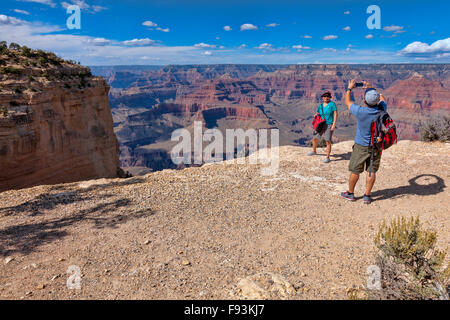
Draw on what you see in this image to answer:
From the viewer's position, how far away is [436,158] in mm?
8742

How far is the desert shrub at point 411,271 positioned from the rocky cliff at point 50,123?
512 inches

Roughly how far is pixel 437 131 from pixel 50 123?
1672 cm

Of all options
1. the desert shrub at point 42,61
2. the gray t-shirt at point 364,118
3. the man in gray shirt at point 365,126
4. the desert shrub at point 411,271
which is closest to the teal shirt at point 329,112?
the man in gray shirt at point 365,126

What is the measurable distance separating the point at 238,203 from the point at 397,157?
6.29 metres

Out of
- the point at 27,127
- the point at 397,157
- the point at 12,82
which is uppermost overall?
the point at 12,82

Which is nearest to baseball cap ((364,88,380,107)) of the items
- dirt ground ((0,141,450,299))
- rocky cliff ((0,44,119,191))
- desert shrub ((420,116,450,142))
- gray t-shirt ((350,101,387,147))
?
gray t-shirt ((350,101,387,147))

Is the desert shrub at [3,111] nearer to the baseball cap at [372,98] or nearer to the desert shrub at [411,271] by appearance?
the baseball cap at [372,98]

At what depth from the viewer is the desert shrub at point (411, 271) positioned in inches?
104

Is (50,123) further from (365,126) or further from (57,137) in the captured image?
(365,126)

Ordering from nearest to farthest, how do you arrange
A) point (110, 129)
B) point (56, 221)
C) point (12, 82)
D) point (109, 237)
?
point (109, 237), point (56, 221), point (12, 82), point (110, 129)

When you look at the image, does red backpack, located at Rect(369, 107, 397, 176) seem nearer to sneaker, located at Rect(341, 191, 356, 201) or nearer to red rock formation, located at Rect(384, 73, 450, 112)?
sneaker, located at Rect(341, 191, 356, 201)

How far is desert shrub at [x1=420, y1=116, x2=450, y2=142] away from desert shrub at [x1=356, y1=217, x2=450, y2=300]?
9.36 metres
